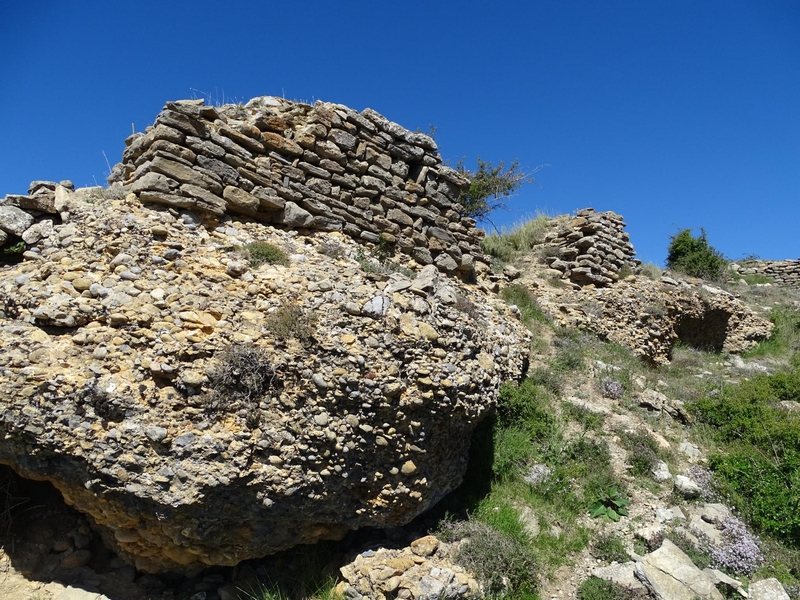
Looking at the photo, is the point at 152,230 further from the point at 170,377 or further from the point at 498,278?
the point at 498,278

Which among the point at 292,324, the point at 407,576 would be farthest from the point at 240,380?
the point at 407,576

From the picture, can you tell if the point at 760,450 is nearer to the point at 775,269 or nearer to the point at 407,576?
the point at 407,576

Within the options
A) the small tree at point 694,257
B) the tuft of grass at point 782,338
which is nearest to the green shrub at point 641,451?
the tuft of grass at point 782,338

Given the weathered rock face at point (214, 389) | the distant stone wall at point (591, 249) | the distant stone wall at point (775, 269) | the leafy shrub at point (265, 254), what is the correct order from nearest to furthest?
1. the weathered rock face at point (214, 389)
2. the leafy shrub at point (265, 254)
3. the distant stone wall at point (591, 249)
4. the distant stone wall at point (775, 269)

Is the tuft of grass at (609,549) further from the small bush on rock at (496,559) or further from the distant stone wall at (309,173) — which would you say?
the distant stone wall at (309,173)

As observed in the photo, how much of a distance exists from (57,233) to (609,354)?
7.70 m

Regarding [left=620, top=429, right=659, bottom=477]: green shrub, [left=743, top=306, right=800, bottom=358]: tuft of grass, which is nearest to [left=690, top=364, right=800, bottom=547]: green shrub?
[left=620, top=429, right=659, bottom=477]: green shrub

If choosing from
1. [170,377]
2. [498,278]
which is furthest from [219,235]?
[498,278]

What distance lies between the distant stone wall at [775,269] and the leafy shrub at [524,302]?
13.9 metres

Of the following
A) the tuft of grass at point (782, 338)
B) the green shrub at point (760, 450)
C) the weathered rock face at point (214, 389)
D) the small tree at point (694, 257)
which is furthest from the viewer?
the small tree at point (694, 257)

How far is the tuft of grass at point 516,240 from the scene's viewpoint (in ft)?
37.1

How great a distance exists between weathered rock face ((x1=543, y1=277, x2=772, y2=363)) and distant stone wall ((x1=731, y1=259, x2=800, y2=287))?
7950mm

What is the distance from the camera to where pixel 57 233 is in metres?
4.92

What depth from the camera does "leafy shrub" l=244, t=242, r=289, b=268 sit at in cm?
529
